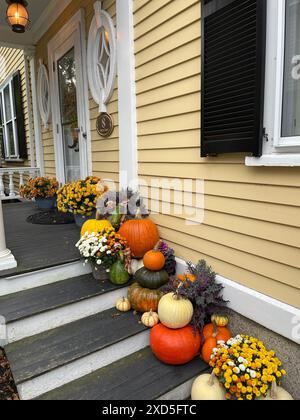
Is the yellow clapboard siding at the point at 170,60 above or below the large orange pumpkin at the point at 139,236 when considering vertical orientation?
above

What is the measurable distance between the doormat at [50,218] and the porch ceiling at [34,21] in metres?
2.82

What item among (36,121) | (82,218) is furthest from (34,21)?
(82,218)

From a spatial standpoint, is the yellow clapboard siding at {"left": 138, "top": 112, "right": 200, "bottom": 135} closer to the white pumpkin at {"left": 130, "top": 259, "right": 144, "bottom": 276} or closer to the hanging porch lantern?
the white pumpkin at {"left": 130, "top": 259, "right": 144, "bottom": 276}

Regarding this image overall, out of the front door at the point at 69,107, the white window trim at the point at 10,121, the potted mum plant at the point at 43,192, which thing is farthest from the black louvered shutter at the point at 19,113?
the potted mum plant at the point at 43,192

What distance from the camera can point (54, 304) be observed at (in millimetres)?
2025

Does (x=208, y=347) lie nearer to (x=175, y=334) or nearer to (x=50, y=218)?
(x=175, y=334)

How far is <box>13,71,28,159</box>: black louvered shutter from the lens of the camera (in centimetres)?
619

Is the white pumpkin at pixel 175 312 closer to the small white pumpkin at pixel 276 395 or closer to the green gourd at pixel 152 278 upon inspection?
the green gourd at pixel 152 278

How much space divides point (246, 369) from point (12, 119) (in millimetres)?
7060

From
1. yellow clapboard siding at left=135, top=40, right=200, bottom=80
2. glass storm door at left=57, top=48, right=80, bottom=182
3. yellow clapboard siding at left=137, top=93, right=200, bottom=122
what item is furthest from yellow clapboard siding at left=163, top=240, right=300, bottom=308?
glass storm door at left=57, top=48, right=80, bottom=182

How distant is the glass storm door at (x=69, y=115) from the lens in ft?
13.5

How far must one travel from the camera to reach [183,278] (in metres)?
2.08
